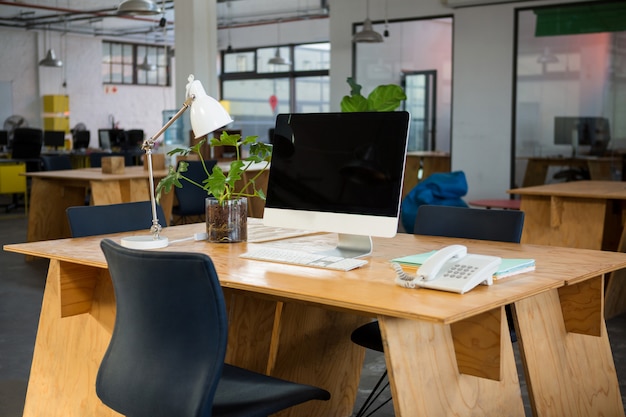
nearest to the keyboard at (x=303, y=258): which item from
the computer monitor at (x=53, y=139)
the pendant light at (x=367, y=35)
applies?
the pendant light at (x=367, y=35)

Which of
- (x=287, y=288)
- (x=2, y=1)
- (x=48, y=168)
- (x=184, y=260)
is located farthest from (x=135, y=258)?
(x=2, y=1)

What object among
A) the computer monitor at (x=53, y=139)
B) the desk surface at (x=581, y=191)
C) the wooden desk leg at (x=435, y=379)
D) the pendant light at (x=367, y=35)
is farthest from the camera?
the computer monitor at (x=53, y=139)

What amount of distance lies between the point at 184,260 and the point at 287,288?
0.35 m

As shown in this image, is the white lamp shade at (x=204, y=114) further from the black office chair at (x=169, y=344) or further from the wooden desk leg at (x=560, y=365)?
the wooden desk leg at (x=560, y=365)

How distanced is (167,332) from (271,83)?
646 inches

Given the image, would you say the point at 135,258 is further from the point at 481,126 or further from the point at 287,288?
the point at 481,126

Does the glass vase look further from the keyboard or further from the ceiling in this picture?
the ceiling

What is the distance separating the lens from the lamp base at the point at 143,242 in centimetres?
298

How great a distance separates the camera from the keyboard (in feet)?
8.55

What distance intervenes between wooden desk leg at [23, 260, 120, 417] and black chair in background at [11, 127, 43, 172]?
10.7m

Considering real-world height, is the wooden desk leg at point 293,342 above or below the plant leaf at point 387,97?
below

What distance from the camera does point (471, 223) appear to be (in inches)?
135

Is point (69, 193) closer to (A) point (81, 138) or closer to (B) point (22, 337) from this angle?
(B) point (22, 337)

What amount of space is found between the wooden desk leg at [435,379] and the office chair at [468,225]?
23.3 inches
